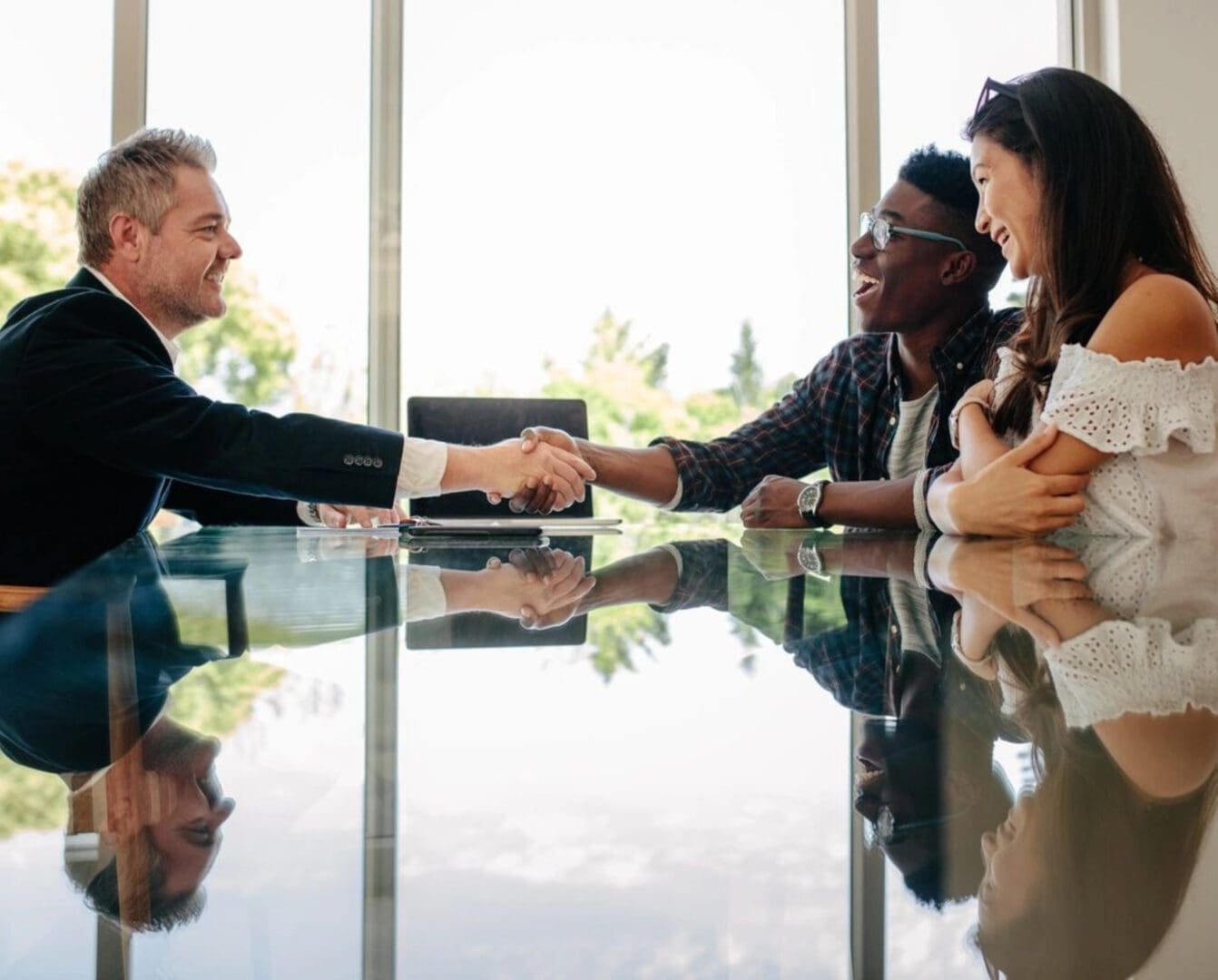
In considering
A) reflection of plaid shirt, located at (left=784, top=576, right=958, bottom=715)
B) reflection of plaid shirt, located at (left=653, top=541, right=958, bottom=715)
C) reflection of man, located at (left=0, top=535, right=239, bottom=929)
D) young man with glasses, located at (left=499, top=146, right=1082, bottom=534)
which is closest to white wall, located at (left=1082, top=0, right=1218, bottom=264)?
young man with glasses, located at (left=499, top=146, right=1082, bottom=534)

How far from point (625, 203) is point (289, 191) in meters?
1.12

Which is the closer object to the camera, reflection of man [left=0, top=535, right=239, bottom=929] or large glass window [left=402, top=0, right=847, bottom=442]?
reflection of man [left=0, top=535, right=239, bottom=929]

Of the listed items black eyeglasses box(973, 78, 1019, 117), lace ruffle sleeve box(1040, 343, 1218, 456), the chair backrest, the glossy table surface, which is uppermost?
black eyeglasses box(973, 78, 1019, 117)

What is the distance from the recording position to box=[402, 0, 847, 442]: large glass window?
4.12 metres

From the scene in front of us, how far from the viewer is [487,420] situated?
2.99 m

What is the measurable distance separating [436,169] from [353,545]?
2.67 meters

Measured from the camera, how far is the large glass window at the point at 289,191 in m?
3.99

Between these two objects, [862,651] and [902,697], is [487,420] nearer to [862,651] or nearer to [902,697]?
[862,651]

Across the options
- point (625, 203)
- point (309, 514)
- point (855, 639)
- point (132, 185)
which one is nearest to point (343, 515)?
point (309, 514)

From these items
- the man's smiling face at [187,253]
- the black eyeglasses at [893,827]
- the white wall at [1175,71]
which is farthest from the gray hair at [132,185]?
the white wall at [1175,71]

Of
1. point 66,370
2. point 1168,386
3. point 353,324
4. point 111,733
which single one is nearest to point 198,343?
point 353,324

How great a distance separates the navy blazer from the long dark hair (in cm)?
103

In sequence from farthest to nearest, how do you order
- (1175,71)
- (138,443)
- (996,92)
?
(1175,71) < (996,92) < (138,443)

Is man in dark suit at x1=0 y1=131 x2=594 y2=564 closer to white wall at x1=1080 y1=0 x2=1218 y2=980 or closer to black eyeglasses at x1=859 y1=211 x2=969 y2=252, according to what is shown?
black eyeglasses at x1=859 y1=211 x2=969 y2=252
